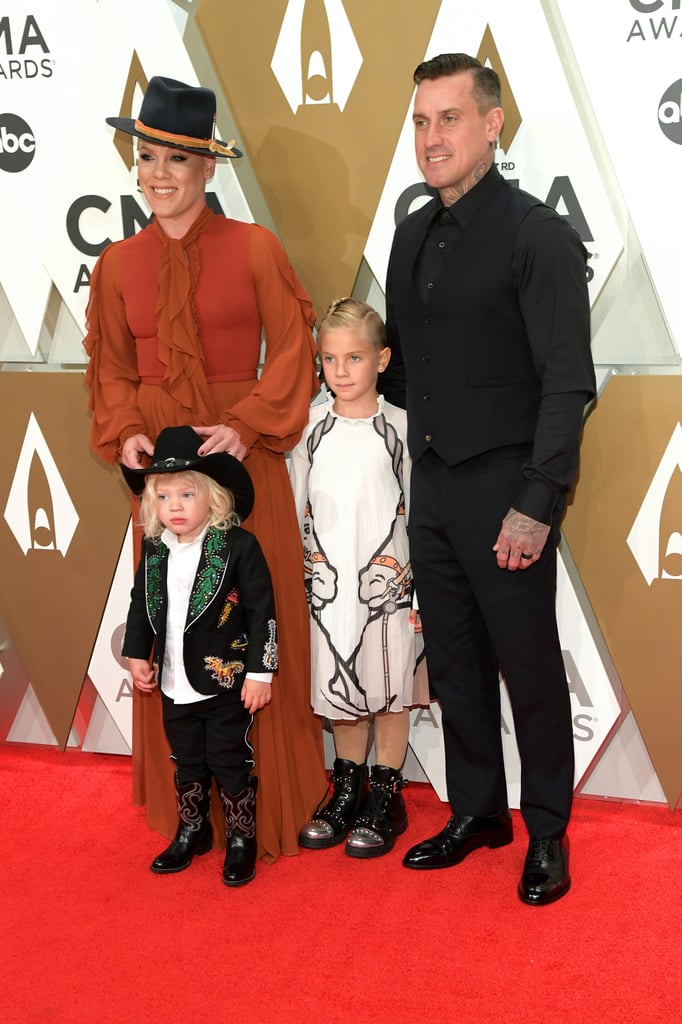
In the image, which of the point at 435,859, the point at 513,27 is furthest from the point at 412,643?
the point at 513,27

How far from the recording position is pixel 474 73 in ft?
7.88

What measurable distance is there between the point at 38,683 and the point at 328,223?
1706 millimetres

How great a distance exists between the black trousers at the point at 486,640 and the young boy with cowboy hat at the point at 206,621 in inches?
16.4

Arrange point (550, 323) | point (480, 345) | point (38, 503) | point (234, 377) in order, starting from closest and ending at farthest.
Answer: point (550, 323) < point (480, 345) < point (234, 377) < point (38, 503)

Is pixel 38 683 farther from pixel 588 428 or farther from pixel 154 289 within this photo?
pixel 588 428

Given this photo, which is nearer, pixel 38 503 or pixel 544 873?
pixel 544 873

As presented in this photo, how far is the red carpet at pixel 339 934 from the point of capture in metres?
2.19

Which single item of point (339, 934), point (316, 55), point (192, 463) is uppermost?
point (316, 55)

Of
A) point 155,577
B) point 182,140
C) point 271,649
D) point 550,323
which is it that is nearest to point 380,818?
point 271,649

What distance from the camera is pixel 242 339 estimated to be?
273 centimetres

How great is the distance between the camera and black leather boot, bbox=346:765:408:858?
2.79m

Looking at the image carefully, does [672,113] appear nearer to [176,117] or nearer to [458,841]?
[176,117]

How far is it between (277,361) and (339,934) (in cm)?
136

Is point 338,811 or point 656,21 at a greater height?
point 656,21
